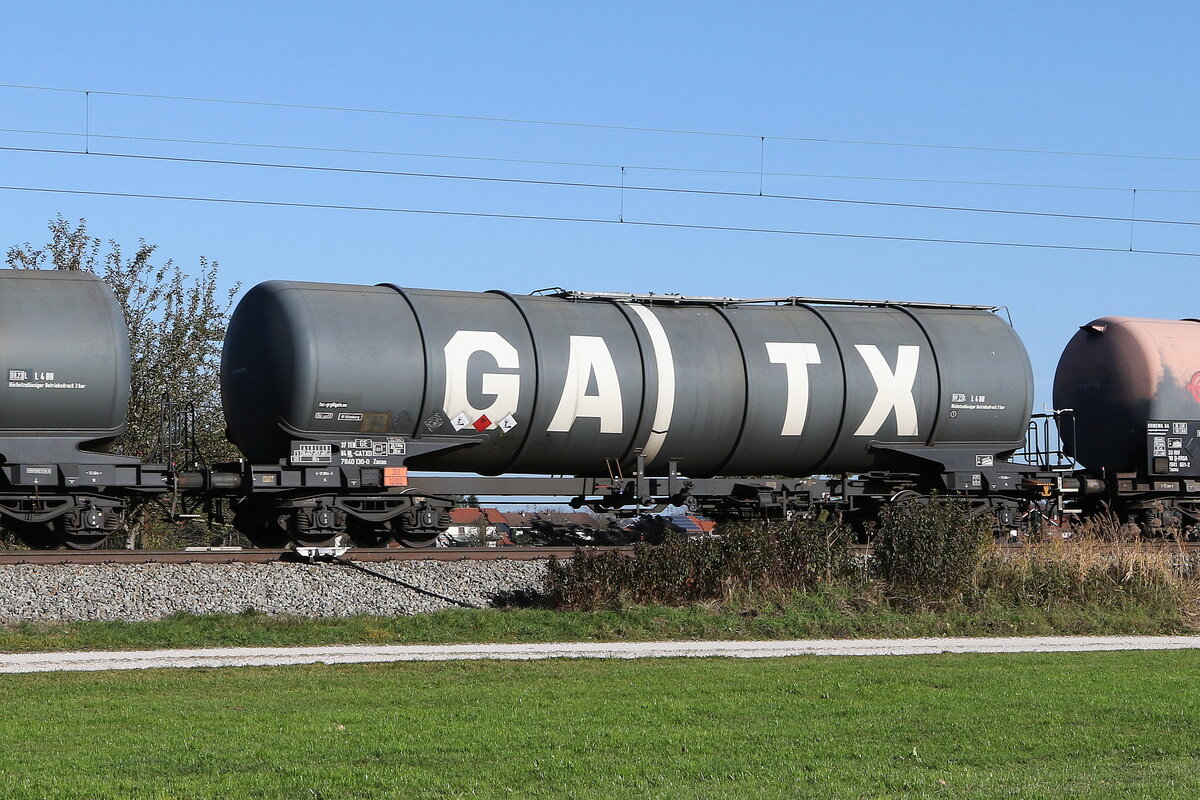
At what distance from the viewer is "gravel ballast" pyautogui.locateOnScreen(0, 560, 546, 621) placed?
1536 centimetres

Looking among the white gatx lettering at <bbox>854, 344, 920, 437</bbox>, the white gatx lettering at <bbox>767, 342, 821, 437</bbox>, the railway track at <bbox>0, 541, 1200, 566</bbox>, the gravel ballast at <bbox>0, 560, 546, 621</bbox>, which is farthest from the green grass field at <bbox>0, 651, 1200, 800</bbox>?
the white gatx lettering at <bbox>854, 344, 920, 437</bbox>

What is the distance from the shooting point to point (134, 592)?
15852 millimetres

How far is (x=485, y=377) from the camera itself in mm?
19000

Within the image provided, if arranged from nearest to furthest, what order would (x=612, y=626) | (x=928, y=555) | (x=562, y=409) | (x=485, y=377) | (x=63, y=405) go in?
1. (x=612, y=626)
2. (x=928, y=555)
3. (x=63, y=405)
4. (x=485, y=377)
5. (x=562, y=409)

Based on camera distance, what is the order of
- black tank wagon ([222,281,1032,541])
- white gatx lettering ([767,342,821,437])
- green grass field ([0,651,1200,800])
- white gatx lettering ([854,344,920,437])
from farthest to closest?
white gatx lettering ([854,344,920,437]) → white gatx lettering ([767,342,821,437]) → black tank wagon ([222,281,1032,541]) → green grass field ([0,651,1200,800])

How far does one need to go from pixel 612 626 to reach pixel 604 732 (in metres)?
6.32

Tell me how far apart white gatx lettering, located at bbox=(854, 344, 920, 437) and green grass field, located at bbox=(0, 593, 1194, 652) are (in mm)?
5227

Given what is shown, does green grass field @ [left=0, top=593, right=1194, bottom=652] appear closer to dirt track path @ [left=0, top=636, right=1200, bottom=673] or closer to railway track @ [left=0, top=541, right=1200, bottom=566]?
dirt track path @ [left=0, top=636, right=1200, bottom=673]

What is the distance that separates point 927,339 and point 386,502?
349 inches

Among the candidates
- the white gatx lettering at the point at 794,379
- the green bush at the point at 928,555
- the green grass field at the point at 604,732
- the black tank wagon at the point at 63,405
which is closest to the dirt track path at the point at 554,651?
the green grass field at the point at 604,732

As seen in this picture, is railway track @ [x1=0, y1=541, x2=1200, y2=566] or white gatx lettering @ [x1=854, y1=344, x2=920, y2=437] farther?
white gatx lettering @ [x1=854, y1=344, x2=920, y2=437]

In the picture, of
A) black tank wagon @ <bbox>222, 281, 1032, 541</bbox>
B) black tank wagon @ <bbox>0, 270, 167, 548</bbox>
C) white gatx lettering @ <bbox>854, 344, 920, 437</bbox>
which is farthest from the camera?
white gatx lettering @ <bbox>854, 344, 920, 437</bbox>

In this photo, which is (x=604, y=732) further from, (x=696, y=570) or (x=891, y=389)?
(x=891, y=389)

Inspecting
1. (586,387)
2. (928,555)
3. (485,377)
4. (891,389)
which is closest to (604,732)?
(928,555)
